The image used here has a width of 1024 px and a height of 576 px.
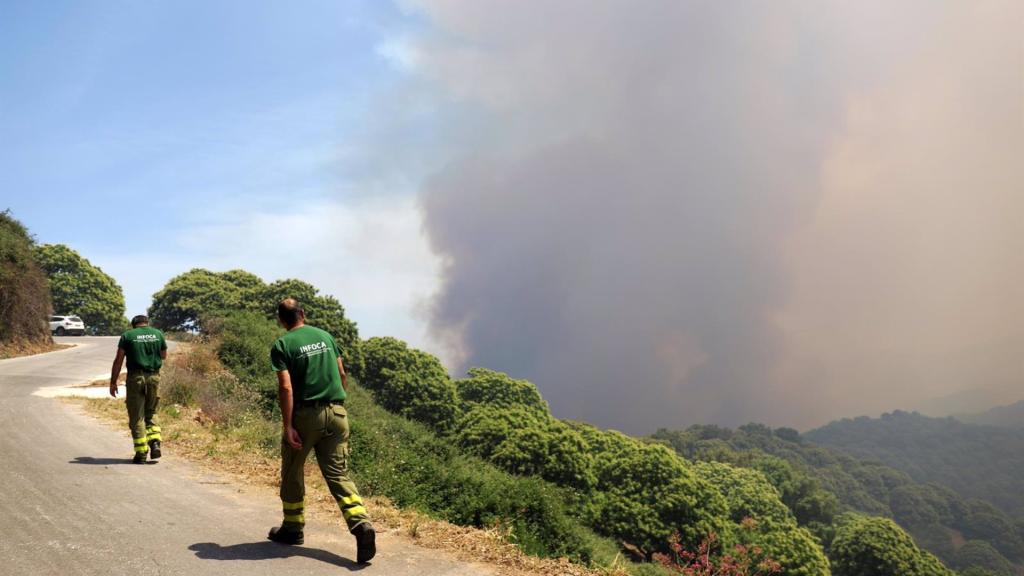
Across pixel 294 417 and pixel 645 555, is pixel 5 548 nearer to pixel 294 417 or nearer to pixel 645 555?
pixel 294 417

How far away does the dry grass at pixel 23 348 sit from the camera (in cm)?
3203

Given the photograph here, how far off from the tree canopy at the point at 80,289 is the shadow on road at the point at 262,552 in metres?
74.7

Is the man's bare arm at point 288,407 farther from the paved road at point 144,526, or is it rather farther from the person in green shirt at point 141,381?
the person in green shirt at point 141,381

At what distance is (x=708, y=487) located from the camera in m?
42.0

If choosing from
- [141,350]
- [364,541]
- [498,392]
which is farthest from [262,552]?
[498,392]

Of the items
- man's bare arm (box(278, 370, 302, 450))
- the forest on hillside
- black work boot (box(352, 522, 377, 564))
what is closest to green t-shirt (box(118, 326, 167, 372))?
man's bare arm (box(278, 370, 302, 450))

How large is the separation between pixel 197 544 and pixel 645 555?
35.8 metres

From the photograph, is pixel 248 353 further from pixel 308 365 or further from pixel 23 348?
pixel 23 348

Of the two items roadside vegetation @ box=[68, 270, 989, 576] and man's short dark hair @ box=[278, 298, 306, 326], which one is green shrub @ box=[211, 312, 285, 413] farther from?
man's short dark hair @ box=[278, 298, 306, 326]

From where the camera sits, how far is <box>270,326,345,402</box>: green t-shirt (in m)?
5.87

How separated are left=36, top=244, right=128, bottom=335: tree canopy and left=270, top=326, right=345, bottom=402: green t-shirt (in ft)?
247

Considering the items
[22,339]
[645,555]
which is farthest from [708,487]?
[22,339]

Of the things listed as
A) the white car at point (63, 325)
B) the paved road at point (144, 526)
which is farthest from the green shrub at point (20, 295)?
the paved road at point (144, 526)

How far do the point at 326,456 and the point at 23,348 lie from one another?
124ft
